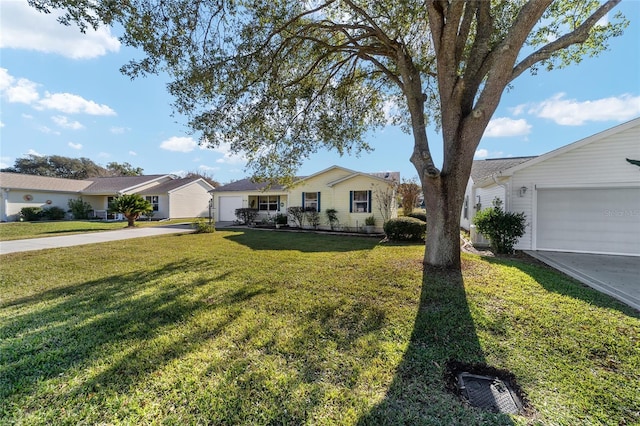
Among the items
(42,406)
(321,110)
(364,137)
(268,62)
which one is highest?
(268,62)

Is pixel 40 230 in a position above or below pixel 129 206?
below

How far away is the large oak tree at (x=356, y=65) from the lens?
5254 millimetres

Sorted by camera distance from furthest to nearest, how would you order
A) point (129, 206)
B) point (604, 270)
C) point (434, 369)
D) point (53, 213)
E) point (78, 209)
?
point (78, 209)
point (53, 213)
point (129, 206)
point (604, 270)
point (434, 369)

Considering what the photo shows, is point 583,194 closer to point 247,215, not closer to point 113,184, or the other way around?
point 247,215

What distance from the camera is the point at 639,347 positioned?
303 centimetres

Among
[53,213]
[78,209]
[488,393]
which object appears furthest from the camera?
[78,209]

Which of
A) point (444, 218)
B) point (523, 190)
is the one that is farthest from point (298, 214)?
point (444, 218)

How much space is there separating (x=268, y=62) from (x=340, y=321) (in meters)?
7.43

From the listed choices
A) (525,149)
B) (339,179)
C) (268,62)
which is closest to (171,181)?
(339,179)

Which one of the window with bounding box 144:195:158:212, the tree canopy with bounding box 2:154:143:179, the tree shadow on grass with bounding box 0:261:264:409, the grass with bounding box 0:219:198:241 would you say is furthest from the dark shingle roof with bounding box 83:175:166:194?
the tree shadow on grass with bounding box 0:261:264:409

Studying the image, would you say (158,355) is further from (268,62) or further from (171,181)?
(171,181)

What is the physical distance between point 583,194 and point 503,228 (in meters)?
2.99

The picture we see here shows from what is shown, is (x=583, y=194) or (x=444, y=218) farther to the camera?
(x=583, y=194)

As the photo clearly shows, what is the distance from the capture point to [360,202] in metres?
15.6
